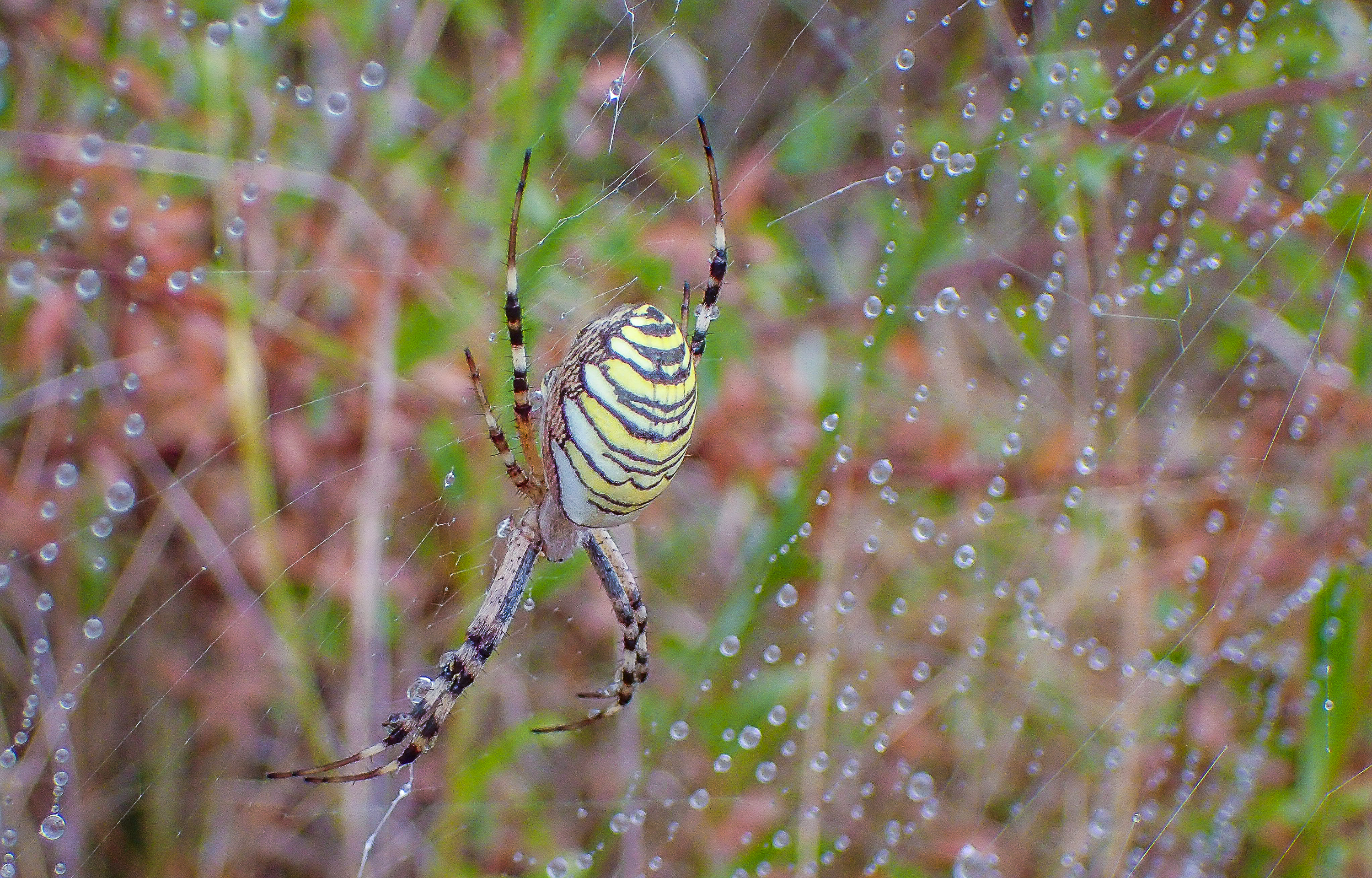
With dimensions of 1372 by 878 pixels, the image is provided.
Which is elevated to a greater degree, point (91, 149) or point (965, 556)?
point (91, 149)

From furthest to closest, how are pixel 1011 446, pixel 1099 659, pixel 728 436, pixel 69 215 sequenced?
pixel 1099 659, pixel 1011 446, pixel 728 436, pixel 69 215

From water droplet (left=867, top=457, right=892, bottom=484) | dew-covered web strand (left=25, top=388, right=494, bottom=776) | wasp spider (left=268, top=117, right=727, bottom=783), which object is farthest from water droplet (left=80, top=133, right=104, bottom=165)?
water droplet (left=867, top=457, right=892, bottom=484)

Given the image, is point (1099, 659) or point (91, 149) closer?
point (91, 149)

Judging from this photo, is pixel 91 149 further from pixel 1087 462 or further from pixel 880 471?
pixel 1087 462

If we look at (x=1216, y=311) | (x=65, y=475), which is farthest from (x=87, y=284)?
(x=1216, y=311)

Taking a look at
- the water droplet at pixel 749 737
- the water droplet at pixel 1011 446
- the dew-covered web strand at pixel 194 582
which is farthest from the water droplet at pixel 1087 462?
the dew-covered web strand at pixel 194 582

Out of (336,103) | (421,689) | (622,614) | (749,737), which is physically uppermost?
(336,103)

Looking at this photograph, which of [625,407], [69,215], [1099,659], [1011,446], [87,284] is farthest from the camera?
[1099,659]
